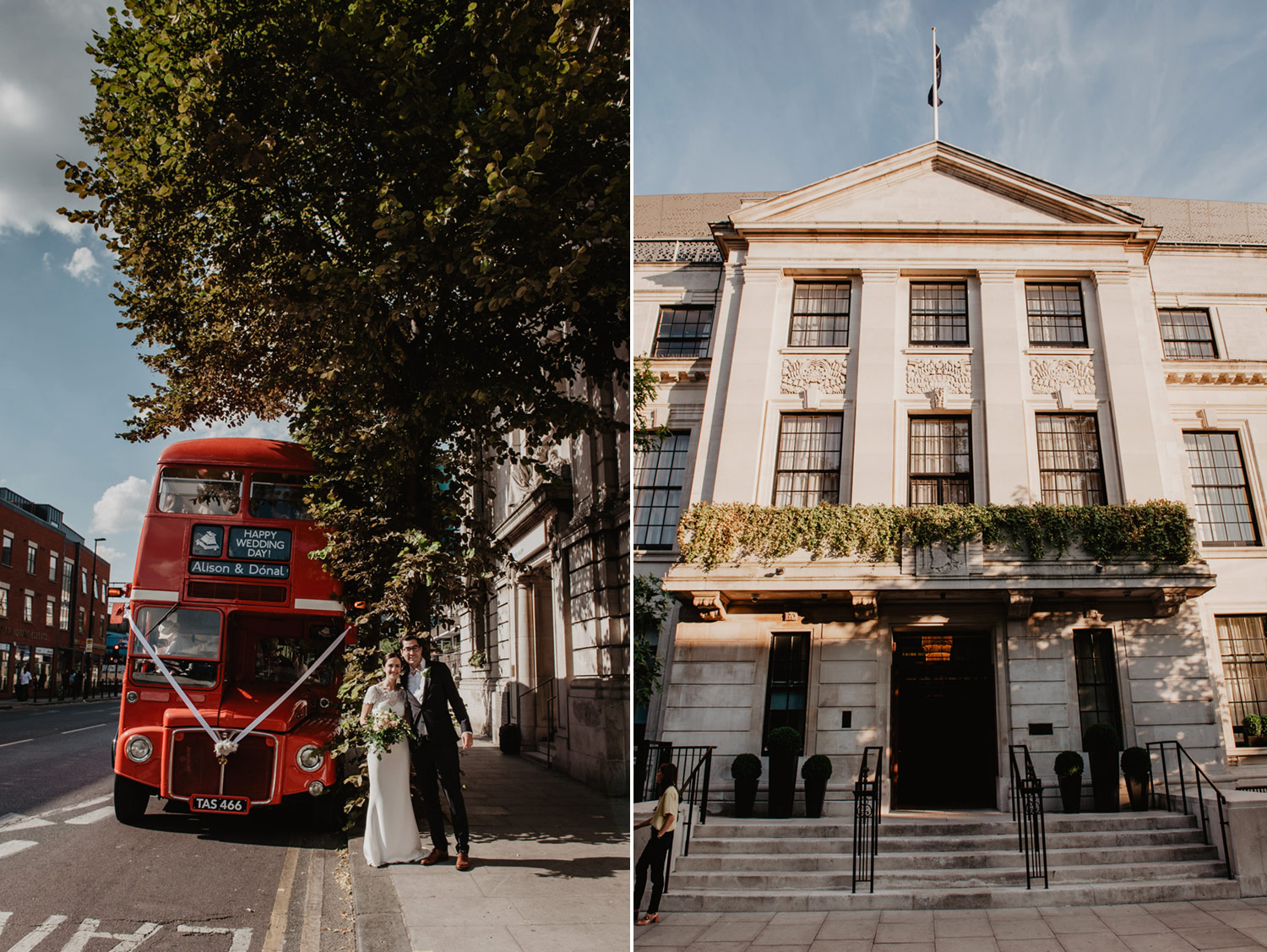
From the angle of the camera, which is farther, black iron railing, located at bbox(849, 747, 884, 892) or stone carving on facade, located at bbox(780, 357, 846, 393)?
stone carving on facade, located at bbox(780, 357, 846, 393)

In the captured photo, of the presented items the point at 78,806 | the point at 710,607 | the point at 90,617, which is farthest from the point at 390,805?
the point at 90,617

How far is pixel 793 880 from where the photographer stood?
4.98 m

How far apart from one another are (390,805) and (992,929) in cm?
566

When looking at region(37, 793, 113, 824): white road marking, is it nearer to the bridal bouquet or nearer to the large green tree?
the large green tree

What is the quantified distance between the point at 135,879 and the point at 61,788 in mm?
6600

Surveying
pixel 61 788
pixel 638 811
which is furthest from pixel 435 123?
pixel 61 788

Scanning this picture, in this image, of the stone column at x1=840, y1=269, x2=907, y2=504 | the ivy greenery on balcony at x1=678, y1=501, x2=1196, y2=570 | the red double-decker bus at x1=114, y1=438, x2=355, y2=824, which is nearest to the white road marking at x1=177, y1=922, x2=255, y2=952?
the red double-decker bus at x1=114, y1=438, x2=355, y2=824

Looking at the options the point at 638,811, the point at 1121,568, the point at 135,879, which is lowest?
Result: the point at 135,879

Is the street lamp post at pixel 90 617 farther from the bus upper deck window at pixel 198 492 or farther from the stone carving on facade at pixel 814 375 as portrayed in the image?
the stone carving on facade at pixel 814 375

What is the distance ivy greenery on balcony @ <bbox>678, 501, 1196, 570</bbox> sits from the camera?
17.2ft

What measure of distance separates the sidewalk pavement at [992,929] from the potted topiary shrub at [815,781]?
0.59 m

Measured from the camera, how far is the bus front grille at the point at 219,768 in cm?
1048

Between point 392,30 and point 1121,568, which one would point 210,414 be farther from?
point 1121,568

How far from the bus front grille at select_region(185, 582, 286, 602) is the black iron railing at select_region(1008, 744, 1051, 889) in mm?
8393
